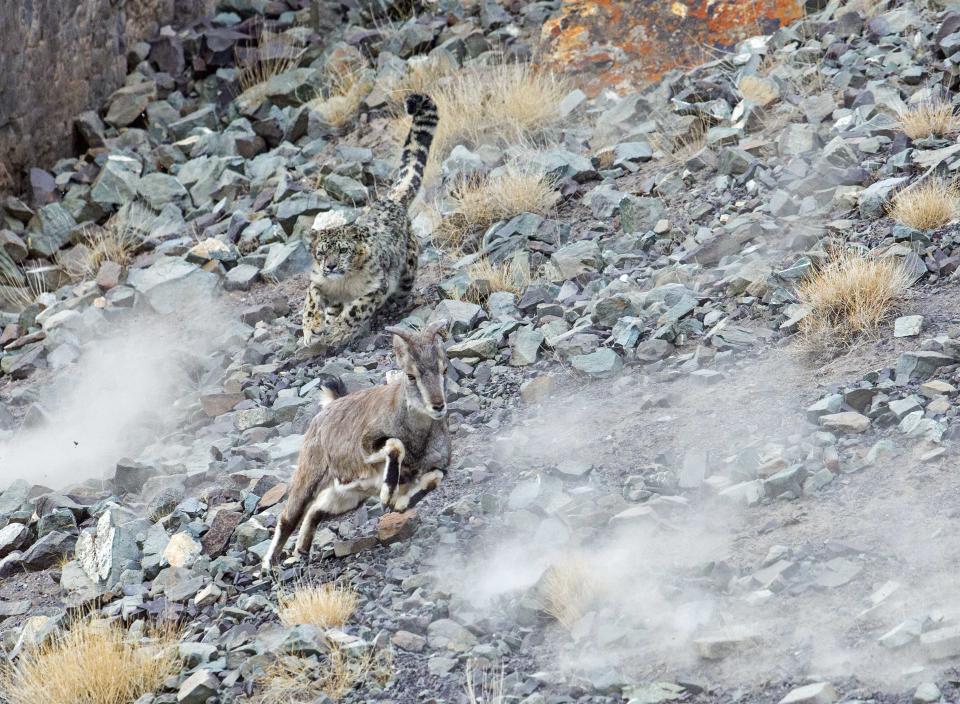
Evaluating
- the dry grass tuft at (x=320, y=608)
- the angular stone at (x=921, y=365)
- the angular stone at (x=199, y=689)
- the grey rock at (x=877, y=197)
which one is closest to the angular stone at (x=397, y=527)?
the dry grass tuft at (x=320, y=608)

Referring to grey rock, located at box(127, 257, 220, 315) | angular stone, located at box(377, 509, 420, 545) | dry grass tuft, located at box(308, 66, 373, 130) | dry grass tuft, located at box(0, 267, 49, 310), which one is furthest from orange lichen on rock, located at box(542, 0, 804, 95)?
angular stone, located at box(377, 509, 420, 545)

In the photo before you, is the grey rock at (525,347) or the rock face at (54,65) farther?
the rock face at (54,65)

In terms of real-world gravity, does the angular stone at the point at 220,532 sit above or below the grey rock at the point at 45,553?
above

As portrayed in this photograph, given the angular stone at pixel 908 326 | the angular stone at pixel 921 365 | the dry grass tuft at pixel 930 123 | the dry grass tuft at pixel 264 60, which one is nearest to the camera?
the angular stone at pixel 921 365

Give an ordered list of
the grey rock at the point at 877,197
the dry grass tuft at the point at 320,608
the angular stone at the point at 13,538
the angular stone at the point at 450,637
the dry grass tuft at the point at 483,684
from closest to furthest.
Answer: the dry grass tuft at the point at 483,684, the angular stone at the point at 450,637, the dry grass tuft at the point at 320,608, the angular stone at the point at 13,538, the grey rock at the point at 877,197

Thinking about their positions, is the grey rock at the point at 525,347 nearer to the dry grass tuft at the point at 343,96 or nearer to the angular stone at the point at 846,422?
the angular stone at the point at 846,422

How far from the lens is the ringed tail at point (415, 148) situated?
11680mm

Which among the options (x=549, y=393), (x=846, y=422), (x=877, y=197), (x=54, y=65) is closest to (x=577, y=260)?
(x=549, y=393)

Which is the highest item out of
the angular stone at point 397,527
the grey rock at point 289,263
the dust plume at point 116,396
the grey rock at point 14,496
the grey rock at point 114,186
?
the grey rock at point 114,186

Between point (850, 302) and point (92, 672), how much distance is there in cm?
485

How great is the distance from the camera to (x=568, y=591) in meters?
6.22

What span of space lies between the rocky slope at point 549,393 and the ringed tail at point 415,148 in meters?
0.49

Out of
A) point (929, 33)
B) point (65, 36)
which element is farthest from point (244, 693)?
point (65, 36)

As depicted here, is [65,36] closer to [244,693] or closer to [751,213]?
[751,213]
